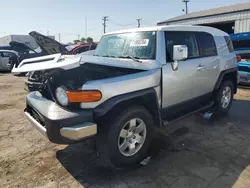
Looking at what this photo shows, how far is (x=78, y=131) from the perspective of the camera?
2.30 meters

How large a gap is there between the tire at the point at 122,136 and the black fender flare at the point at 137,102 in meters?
0.12

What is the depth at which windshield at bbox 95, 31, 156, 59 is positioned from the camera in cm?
329

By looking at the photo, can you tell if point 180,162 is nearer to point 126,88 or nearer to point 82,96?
point 126,88

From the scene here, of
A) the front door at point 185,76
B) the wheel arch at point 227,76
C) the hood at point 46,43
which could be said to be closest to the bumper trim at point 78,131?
the front door at point 185,76

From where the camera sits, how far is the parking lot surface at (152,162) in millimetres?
2607

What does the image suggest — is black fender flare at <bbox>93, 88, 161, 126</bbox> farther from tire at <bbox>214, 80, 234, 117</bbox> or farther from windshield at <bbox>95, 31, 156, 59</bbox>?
tire at <bbox>214, 80, 234, 117</bbox>

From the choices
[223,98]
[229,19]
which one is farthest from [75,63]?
[229,19]

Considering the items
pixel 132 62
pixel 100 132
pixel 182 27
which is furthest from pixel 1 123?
pixel 182 27

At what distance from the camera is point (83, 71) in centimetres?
342

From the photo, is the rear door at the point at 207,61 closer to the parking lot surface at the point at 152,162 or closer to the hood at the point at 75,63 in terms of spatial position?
the parking lot surface at the point at 152,162

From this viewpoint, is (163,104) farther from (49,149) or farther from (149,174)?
(49,149)

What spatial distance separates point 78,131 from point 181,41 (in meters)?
2.45

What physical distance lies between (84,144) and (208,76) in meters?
2.73

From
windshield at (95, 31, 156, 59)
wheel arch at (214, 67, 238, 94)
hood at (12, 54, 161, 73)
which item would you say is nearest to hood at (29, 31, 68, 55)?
windshield at (95, 31, 156, 59)
